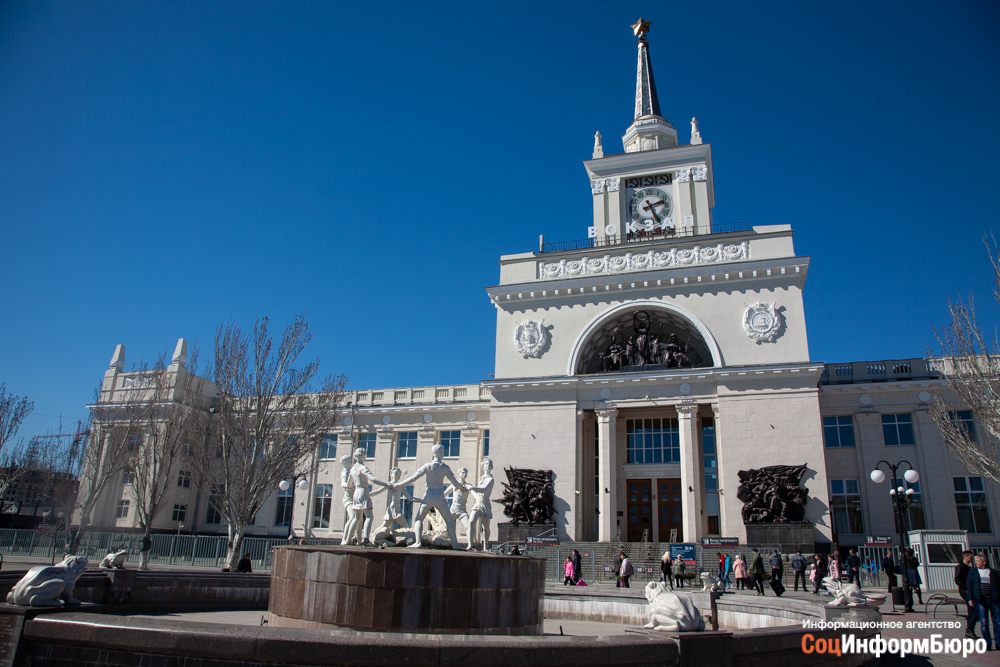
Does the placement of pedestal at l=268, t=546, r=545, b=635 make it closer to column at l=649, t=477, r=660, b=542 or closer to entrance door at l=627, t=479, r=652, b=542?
column at l=649, t=477, r=660, b=542

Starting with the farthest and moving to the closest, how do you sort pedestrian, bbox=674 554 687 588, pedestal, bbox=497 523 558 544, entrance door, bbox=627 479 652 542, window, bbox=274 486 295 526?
1. window, bbox=274 486 295 526
2. entrance door, bbox=627 479 652 542
3. pedestal, bbox=497 523 558 544
4. pedestrian, bbox=674 554 687 588

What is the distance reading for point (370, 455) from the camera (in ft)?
132

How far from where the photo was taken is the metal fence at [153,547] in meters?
27.3

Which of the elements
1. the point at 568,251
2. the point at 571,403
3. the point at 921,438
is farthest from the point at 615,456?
the point at 921,438

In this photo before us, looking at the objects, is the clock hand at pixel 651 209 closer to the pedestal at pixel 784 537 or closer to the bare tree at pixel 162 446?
the pedestal at pixel 784 537

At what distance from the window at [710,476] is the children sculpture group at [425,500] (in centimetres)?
2122

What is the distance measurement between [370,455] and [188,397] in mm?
11812

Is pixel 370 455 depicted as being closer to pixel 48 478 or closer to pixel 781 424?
pixel 48 478

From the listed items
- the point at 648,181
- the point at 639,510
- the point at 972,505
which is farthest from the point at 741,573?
the point at 648,181

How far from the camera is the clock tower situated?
3669 cm

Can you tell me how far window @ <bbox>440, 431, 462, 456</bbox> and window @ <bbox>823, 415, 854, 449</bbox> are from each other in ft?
67.7

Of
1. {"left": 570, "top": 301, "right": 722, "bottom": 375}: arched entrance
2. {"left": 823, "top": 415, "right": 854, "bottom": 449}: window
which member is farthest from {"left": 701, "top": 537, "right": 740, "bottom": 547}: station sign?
{"left": 823, "top": 415, "right": 854, "bottom": 449}: window

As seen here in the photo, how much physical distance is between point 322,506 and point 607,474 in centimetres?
1981

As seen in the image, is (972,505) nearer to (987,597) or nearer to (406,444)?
(987,597)
